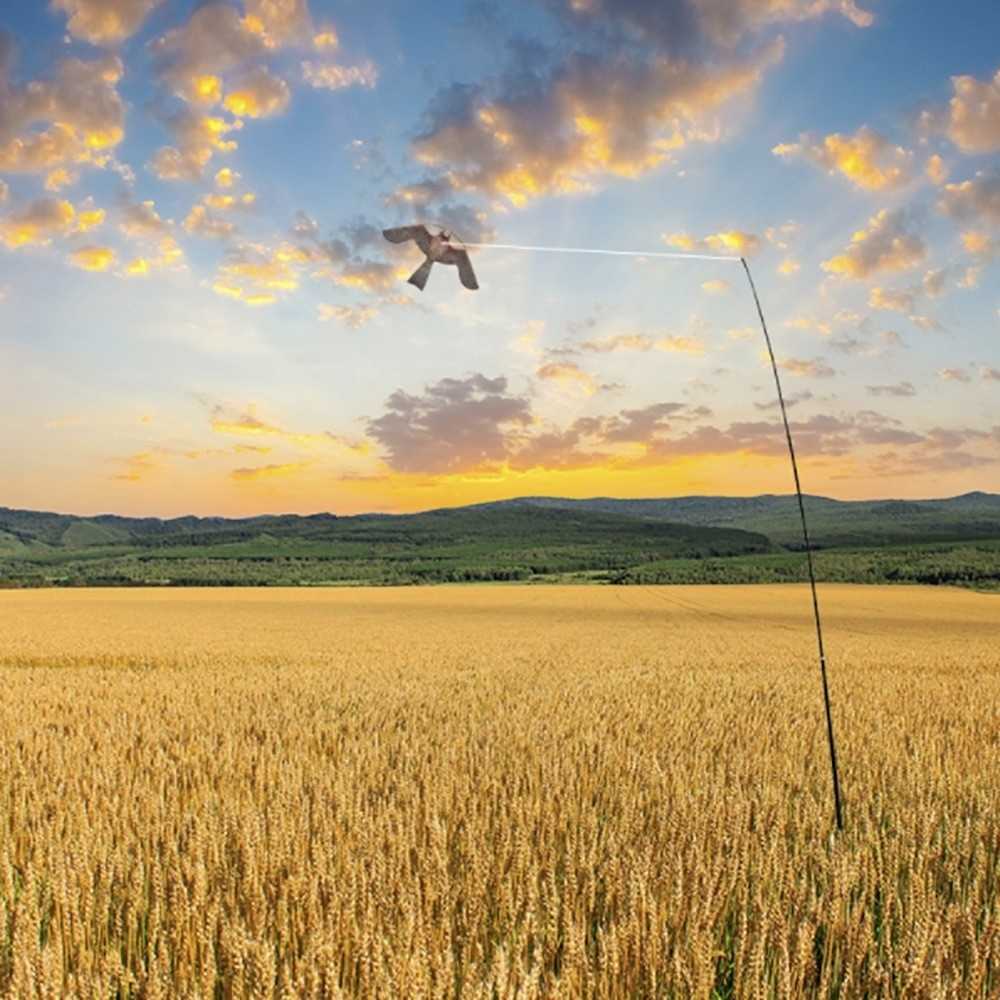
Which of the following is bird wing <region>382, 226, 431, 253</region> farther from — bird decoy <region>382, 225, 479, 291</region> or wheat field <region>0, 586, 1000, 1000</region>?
wheat field <region>0, 586, 1000, 1000</region>

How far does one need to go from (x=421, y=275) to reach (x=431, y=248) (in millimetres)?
192

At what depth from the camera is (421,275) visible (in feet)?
16.6

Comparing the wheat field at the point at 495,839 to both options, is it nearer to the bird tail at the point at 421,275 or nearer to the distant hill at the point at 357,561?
the bird tail at the point at 421,275

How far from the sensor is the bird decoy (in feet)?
16.2

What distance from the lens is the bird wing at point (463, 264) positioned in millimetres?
4992

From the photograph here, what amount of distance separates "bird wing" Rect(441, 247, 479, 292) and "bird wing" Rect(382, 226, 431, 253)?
0.13 m

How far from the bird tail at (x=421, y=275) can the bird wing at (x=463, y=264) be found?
0.11 meters

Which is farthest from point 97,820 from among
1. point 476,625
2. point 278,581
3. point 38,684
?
point 278,581

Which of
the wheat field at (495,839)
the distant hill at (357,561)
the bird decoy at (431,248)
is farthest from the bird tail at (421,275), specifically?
the distant hill at (357,561)

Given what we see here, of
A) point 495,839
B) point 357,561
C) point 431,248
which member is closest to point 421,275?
point 431,248

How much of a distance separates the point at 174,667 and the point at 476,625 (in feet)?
72.2

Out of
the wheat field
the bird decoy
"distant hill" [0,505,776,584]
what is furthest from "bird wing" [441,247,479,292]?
"distant hill" [0,505,776,584]

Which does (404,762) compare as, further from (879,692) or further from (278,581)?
(278,581)

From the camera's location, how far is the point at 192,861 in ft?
15.9
